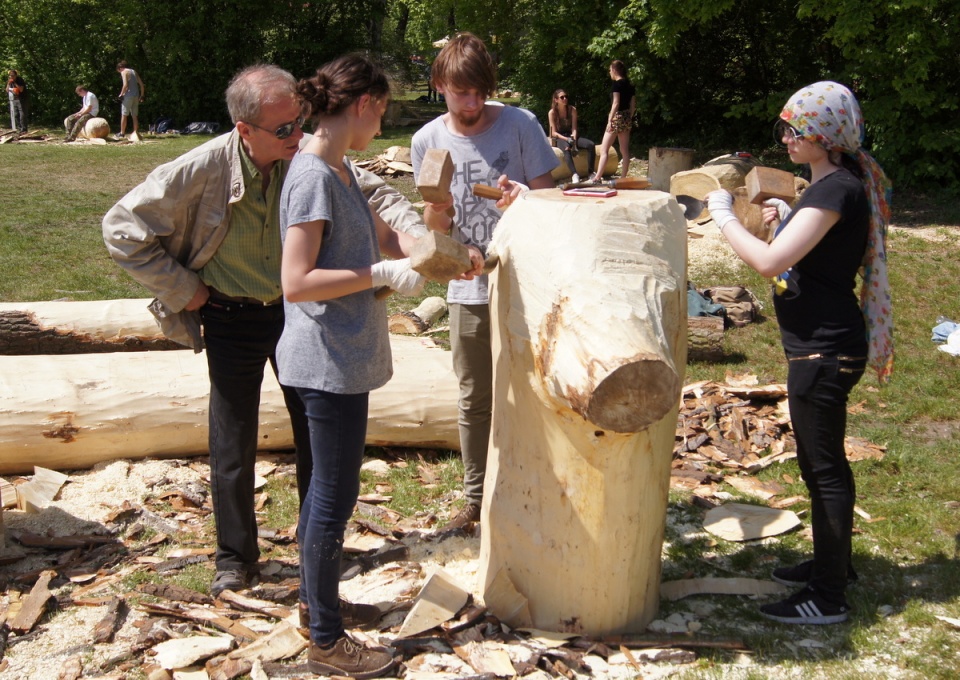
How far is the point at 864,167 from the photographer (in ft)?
10.1

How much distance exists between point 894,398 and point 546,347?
3.53m

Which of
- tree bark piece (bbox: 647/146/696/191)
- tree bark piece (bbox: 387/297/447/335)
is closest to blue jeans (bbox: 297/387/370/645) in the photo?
tree bark piece (bbox: 387/297/447/335)

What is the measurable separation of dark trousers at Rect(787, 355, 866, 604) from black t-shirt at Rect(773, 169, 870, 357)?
0.18 feet

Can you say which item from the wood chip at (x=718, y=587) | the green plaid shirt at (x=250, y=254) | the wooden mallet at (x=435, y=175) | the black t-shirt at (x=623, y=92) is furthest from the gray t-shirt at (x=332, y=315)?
the black t-shirt at (x=623, y=92)

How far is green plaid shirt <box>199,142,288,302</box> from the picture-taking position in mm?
3250

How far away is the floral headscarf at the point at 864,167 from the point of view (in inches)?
117

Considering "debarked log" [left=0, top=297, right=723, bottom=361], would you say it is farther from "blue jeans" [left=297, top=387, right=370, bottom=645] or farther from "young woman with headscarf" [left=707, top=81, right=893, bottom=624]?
"young woman with headscarf" [left=707, top=81, right=893, bottom=624]

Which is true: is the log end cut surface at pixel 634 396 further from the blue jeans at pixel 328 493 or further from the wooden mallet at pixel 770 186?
the wooden mallet at pixel 770 186

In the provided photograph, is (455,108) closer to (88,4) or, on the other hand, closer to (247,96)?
(247,96)

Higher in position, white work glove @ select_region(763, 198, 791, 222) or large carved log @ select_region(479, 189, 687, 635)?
white work glove @ select_region(763, 198, 791, 222)

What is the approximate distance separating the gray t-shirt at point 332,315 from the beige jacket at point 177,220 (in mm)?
572

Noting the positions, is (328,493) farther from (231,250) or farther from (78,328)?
(78,328)

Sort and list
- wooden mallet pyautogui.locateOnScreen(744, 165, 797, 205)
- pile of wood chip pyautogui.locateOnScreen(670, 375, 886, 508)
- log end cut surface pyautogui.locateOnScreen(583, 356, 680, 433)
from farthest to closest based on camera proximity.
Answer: pile of wood chip pyautogui.locateOnScreen(670, 375, 886, 508) < wooden mallet pyautogui.locateOnScreen(744, 165, 797, 205) < log end cut surface pyautogui.locateOnScreen(583, 356, 680, 433)

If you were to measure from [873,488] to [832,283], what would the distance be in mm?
1720
